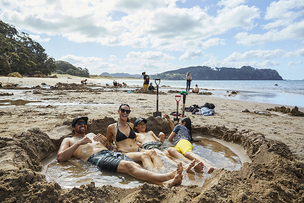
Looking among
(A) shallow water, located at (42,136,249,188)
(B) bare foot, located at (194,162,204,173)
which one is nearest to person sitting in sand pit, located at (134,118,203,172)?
(B) bare foot, located at (194,162,204,173)

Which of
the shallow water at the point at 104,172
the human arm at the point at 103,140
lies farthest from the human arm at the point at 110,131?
the shallow water at the point at 104,172

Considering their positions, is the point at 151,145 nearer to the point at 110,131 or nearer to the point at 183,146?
the point at 183,146

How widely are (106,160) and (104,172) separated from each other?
0.22m

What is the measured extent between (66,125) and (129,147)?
7.46 ft

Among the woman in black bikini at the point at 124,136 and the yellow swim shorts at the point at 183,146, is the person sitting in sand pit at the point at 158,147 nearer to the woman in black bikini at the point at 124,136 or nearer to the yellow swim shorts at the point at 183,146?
the yellow swim shorts at the point at 183,146

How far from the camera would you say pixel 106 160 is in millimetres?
3482

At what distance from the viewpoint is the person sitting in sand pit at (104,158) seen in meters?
2.90

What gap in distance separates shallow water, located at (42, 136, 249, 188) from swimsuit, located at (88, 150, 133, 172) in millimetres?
95

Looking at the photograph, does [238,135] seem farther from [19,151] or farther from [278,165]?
[19,151]

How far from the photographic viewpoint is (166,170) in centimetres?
357

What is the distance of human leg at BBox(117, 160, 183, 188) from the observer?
2701mm

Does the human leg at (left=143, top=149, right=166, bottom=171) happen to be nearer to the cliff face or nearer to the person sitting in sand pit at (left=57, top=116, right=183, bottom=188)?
the person sitting in sand pit at (left=57, top=116, right=183, bottom=188)

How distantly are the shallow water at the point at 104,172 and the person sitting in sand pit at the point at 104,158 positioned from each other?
0.11 m

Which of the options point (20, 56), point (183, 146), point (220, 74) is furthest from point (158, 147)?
point (220, 74)
